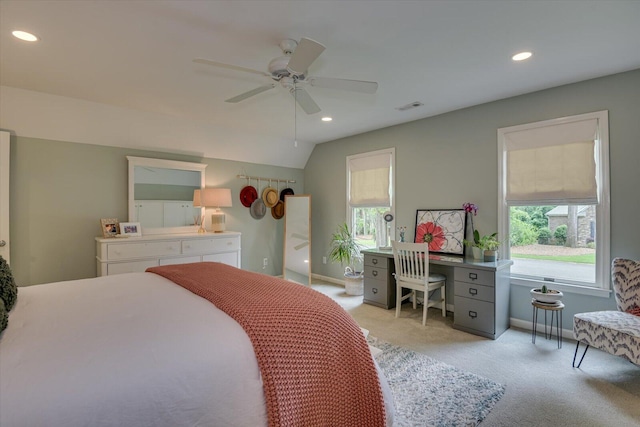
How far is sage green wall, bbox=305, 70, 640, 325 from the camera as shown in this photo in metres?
2.71

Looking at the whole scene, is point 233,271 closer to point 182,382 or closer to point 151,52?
point 182,382

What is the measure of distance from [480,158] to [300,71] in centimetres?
257

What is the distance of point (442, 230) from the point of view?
384cm

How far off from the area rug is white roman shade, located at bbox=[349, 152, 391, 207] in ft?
8.07

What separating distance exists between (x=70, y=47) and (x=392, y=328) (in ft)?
12.3

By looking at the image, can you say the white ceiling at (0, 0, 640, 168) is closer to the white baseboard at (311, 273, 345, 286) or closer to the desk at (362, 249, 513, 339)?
the desk at (362, 249, 513, 339)

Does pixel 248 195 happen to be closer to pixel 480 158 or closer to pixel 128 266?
pixel 128 266

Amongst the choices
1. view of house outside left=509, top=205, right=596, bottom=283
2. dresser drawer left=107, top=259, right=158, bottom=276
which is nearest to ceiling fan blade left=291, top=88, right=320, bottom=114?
view of house outside left=509, top=205, right=596, bottom=283

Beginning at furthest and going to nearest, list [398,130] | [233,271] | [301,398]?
[398,130] < [233,271] < [301,398]

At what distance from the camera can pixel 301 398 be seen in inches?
44.8

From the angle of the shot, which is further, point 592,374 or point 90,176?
point 90,176

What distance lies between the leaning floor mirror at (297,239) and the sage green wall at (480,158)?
1.58 feet

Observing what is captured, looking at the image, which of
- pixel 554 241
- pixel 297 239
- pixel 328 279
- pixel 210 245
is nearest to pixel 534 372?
pixel 554 241

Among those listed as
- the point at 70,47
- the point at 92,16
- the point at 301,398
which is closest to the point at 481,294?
the point at 301,398
